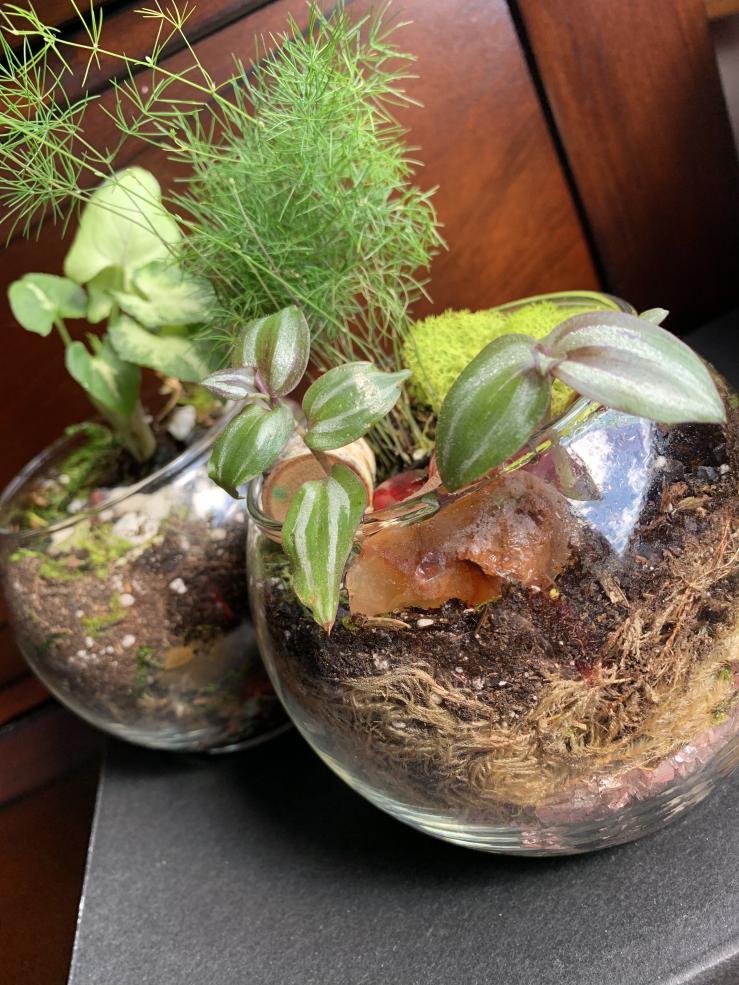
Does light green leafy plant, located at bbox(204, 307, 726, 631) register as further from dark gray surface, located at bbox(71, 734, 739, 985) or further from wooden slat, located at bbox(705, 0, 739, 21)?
wooden slat, located at bbox(705, 0, 739, 21)

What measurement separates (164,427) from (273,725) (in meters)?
0.25

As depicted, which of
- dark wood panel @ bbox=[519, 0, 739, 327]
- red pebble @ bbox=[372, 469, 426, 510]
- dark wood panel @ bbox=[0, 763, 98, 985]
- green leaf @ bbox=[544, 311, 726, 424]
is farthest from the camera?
dark wood panel @ bbox=[0, 763, 98, 985]

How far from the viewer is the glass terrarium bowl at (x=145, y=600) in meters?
0.61

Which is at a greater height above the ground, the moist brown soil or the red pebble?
the red pebble

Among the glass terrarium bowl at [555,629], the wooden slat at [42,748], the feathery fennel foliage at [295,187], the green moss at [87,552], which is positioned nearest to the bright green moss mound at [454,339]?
the feathery fennel foliage at [295,187]

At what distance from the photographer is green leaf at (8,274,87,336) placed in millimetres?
628

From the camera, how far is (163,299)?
0.61 m

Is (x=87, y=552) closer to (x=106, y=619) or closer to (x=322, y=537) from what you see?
(x=106, y=619)

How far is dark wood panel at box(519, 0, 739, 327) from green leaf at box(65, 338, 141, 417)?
0.40 metres

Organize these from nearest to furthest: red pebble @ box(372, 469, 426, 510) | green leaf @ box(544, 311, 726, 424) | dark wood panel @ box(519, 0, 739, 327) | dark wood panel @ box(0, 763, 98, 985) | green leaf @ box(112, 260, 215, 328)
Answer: green leaf @ box(544, 311, 726, 424)
red pebble @ box(372, 469, 426, 510)
green leaf @ box(112, 260, 215, 328)
dark wood panel @ box(519, 0, 739, 327)
dark wood panel @ box(0, 763, 98, 985)

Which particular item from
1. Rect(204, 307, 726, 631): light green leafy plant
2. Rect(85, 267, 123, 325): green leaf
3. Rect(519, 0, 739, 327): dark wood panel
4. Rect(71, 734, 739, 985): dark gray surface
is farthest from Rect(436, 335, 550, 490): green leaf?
Rect(519, 0, 739, 327): dark wood panel

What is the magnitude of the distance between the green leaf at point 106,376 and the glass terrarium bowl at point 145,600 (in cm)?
6

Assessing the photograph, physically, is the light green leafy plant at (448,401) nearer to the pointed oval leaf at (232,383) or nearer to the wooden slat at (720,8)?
the pointed oval leaf at (232,383)

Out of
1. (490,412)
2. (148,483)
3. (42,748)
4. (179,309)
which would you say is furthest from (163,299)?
(42,748)
